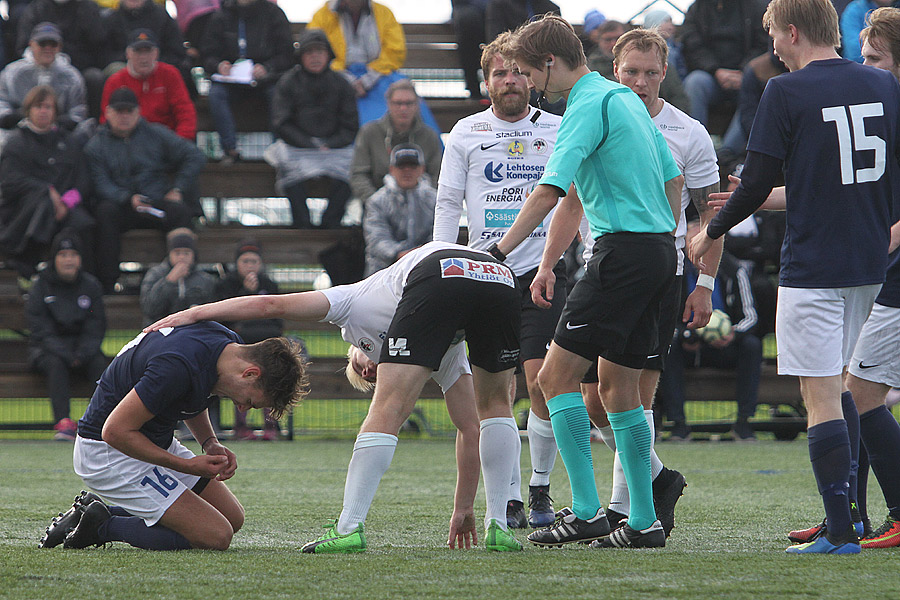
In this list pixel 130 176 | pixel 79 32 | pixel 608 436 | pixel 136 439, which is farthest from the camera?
pixel 79 32

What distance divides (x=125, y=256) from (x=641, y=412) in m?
8.28

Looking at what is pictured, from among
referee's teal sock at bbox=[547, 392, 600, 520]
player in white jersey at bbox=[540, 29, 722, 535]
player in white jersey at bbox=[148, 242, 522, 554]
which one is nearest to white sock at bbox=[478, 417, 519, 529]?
player in white jersey at bbox=[148, 242, 522, 554]

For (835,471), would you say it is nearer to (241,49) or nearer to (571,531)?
(571,531)

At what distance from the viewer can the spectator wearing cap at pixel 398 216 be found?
32.8ft

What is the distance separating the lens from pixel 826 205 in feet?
12.6

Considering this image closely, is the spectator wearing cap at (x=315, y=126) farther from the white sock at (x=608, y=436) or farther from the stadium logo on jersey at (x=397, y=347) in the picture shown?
the stadium logo on jersey at (x=397, y=347)

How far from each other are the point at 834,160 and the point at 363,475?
2009 mm

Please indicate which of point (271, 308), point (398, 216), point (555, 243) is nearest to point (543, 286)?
point (555, 243)

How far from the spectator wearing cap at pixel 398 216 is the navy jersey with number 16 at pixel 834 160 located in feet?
20.5

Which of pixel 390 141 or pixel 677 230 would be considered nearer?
pixel 677 230

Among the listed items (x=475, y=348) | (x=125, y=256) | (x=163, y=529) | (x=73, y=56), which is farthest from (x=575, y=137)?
(x=73, y=56)

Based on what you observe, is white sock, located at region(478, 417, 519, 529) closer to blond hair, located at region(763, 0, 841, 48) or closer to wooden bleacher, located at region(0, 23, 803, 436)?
blond hair, located at region(763, 0, 841, 48)

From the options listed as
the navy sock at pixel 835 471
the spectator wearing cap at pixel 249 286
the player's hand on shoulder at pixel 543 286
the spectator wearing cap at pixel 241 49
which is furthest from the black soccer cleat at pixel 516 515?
the spectator wearing cap at pixel 241 49

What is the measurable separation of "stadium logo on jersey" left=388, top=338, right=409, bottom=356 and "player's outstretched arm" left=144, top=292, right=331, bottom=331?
11.0 inches
